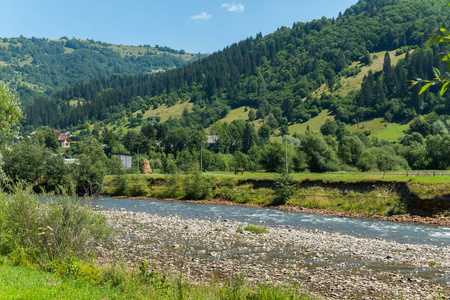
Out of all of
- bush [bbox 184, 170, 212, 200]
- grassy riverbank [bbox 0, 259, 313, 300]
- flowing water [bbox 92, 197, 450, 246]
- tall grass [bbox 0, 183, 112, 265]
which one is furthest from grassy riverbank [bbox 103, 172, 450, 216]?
tall grass [bbox 0, 183, 112, 265]

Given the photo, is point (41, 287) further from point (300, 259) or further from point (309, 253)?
point (309, 253)

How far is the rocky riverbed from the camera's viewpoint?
49.1ft

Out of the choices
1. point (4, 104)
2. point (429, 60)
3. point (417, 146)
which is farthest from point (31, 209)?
point (429, 60)

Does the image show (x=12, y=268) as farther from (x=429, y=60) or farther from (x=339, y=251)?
(x=429, y=60)

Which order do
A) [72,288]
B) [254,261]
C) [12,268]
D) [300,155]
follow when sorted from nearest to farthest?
[72,288], [12,268], [254,261], [300,155]

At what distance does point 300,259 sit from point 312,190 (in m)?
29.4

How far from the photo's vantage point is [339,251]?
69.8 ft

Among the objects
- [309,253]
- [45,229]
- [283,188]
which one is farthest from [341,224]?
[45,229]

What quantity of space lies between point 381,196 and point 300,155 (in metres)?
43.4

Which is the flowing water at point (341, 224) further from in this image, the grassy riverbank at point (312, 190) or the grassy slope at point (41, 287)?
the grassy slope at point (41, 287)

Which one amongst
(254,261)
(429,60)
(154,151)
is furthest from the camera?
(429,60)

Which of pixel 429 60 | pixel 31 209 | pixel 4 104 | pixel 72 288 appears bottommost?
pixel 72 288

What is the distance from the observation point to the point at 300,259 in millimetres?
19375

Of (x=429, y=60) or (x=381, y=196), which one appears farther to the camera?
(x=429, y=60)
